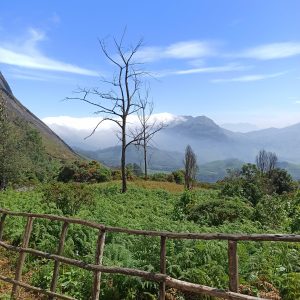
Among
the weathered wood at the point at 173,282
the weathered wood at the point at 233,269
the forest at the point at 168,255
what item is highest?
the weathered wood at the point at 233,269

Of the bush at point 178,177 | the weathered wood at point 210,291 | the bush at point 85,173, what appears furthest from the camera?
the bush at point 178,177

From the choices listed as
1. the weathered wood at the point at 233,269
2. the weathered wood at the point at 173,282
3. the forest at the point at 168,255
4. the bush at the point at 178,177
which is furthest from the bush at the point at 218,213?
the bush at the point at 178,177

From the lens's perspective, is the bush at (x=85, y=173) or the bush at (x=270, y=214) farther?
the bush at (x=85, y=173)

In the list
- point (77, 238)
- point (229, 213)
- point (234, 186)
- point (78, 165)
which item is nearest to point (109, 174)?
point (78, 165)

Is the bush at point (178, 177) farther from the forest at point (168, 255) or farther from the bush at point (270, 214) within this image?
the forest at point (168, 255)

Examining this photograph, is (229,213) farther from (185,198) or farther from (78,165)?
(78,165)

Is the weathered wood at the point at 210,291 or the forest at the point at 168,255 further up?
the weathered wood at the point at 210,291

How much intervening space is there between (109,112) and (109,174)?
22.4 m

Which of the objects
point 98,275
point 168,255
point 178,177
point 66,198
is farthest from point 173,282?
point 178,177

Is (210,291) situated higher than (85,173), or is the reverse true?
(85,173)

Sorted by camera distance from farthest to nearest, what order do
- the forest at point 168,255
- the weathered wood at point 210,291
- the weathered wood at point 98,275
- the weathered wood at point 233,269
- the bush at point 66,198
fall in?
the bush at point 66,198 < the forest at point 168,255 < the weathered wood at point 98,275 < the weathered wood at point 233,269 < the weathered wood at point 210,291

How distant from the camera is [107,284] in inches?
A: 375

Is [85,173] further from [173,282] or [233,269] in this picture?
[233,269]

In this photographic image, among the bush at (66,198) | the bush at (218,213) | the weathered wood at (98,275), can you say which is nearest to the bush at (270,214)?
the bush at (218,213)
